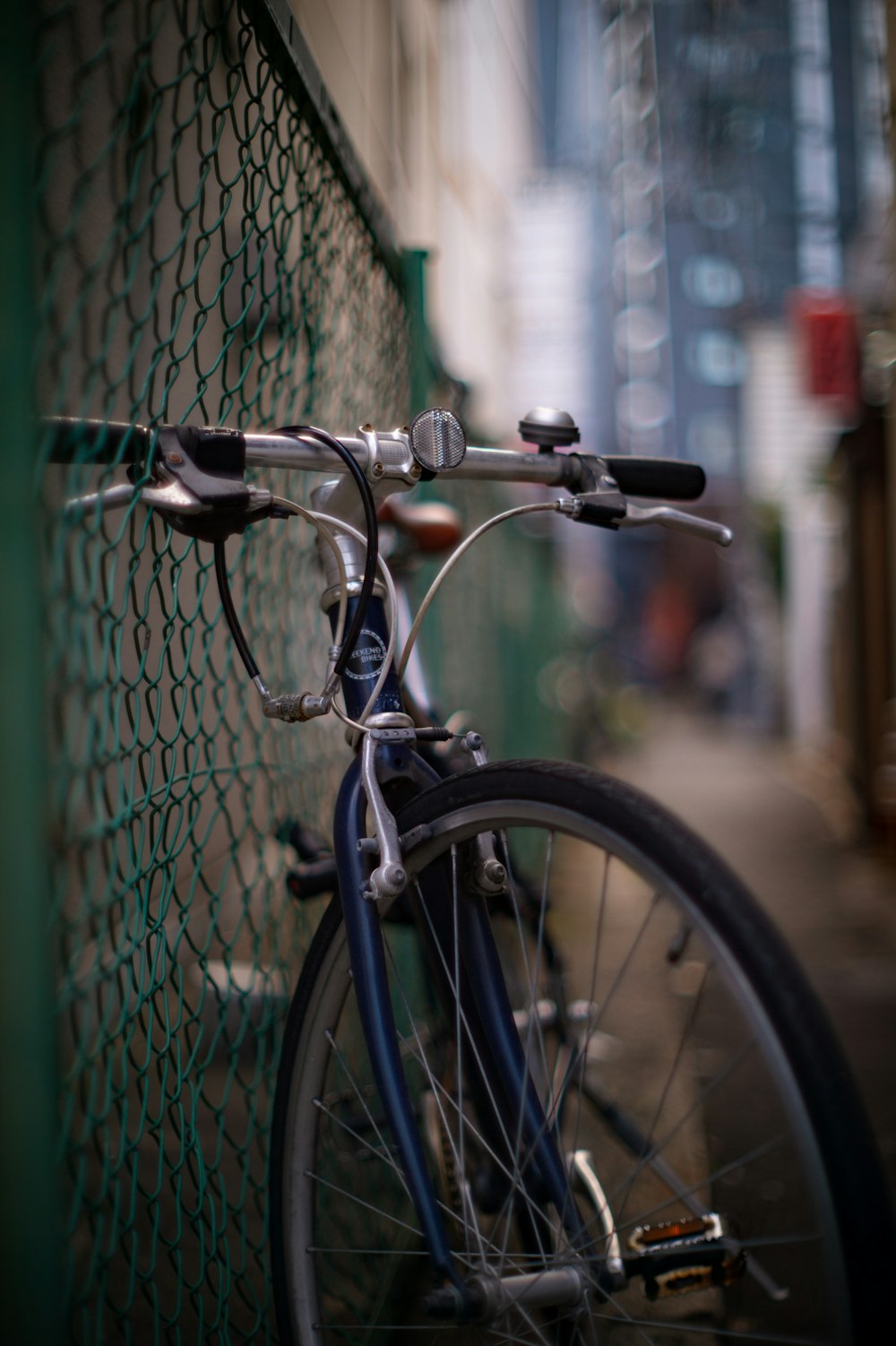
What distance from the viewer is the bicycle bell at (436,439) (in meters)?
1.31

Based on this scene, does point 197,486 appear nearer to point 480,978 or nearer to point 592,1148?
point 480,978

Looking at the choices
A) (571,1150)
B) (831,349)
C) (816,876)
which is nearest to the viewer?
(571,1150)

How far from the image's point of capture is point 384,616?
147 cm

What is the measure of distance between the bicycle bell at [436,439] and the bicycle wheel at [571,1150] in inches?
16.1

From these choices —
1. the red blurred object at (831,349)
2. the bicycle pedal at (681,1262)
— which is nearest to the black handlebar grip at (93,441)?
the bicycle pedal at (681,1262)

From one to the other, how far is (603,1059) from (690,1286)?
6.92 feet

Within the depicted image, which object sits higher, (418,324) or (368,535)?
(418,324)

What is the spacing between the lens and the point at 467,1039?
57.4 inches

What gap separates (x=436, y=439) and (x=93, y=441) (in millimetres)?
420

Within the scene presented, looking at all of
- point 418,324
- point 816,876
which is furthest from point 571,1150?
point 816,876

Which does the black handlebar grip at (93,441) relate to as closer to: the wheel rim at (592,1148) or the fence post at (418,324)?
the wheel rim at (592,1148)

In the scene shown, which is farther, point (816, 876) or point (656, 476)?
point (816, 876)

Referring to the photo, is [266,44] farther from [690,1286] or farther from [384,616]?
[690,1286]

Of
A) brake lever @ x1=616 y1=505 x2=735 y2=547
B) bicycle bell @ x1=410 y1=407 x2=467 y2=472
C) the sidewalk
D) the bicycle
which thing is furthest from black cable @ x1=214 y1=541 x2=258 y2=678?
the sidewalk
